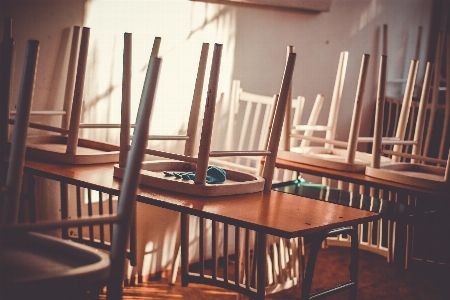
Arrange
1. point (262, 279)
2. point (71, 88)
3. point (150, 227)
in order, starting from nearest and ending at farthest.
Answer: point (262, 279), point (71, 88), point (150, 227)

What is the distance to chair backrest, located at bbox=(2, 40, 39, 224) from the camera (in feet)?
5.20

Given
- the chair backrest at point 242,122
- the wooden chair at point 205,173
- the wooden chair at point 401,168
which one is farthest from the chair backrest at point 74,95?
the chair backrest at point 242,122

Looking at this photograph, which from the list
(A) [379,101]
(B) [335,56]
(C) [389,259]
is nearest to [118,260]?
(A) [379,101]

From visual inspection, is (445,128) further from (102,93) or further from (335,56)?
(102,93)

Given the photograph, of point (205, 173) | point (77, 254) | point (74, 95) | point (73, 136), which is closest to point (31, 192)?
point (73, 136)

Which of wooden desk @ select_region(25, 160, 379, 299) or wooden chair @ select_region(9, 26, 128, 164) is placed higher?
wooden chair @ select_region(9, 26, 128, 164)

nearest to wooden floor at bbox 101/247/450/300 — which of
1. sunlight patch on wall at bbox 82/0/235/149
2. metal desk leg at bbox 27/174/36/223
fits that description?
sunlight patch on wall at bbox 82/0/235/149

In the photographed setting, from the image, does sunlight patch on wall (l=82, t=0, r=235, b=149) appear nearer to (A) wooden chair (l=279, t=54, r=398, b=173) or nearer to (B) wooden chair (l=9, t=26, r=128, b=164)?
(B) wooden chair (l=9, t=26, r=128, b=164)

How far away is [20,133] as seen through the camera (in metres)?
1.62

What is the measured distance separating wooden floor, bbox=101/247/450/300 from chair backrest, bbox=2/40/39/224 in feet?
5.51

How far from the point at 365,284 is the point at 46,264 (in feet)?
8.70

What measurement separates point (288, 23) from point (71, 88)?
1.80 meters

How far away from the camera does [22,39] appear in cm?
279

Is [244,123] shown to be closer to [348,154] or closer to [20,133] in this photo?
[348,154]
